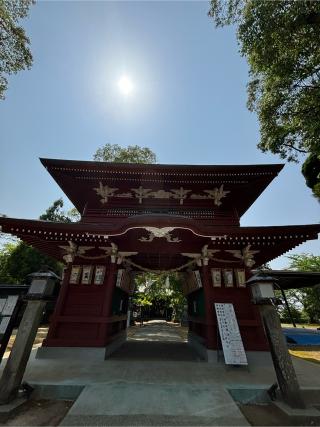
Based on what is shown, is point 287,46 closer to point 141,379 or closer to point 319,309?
point 141,379

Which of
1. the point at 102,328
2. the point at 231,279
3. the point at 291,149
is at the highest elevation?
the point at 291,149

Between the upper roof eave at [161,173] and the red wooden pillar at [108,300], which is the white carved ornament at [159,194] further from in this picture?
the red wooden pillar at [108,300]

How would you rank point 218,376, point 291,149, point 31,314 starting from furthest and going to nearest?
point 291,149 → point 218,376 → point 31,314

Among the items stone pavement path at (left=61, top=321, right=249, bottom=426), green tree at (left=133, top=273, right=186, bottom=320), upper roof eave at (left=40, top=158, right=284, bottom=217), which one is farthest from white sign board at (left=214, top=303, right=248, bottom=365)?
green tree at (left=133, top=273, right=186, bottom=320)

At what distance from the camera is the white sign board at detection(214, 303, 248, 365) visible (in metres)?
6.54

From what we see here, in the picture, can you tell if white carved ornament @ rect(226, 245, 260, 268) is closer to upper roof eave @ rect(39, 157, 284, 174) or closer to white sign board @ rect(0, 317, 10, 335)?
upper roof eave @ rect(39, 157, 284, 174)

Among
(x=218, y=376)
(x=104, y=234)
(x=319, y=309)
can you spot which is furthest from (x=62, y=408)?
(x=319, y=309)

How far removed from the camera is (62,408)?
4488 millimetres

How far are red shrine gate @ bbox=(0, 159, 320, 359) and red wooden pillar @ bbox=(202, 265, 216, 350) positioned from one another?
0.03 metres

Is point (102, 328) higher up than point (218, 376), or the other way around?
point (102, 328)

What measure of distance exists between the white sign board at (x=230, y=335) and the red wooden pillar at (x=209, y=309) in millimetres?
400

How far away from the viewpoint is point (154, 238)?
8.48 metres

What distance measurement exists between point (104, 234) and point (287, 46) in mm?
11959

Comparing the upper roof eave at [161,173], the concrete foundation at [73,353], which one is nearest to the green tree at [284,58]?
the upper roof eave at [161,173]
